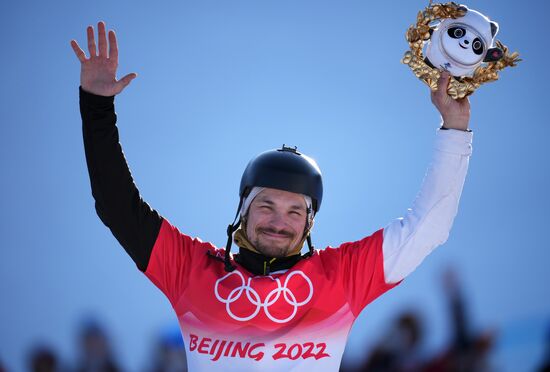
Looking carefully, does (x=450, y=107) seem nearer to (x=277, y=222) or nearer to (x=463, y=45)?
(x=463, y=45)

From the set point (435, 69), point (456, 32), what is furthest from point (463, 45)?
point (435, 69)

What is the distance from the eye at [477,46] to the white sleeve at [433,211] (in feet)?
1.72

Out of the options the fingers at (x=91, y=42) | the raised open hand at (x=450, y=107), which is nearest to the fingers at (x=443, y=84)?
the raised open hand at (x=450, y=107)

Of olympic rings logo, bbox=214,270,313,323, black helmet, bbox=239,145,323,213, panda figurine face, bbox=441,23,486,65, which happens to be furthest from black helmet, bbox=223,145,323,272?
panda figurine face, bbox=441,23,486,65

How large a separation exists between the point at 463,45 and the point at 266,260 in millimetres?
1787

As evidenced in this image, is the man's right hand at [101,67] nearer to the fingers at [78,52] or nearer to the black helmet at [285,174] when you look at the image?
the fingers at [78,52]

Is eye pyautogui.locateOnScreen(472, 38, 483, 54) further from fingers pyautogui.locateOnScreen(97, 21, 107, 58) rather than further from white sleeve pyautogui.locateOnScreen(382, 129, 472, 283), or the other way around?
fingers pyautogui.locateOnScreen(97, 21, 107, 58)

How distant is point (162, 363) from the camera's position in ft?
20.2

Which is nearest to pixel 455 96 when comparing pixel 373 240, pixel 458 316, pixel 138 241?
pixel 373 240

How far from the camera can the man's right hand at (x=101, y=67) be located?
4.74m

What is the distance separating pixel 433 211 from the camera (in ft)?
15.0

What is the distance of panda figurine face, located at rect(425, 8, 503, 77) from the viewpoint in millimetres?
4785

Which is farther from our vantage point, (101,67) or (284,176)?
(284,176)

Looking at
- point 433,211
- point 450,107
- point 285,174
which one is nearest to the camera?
point 433,211
